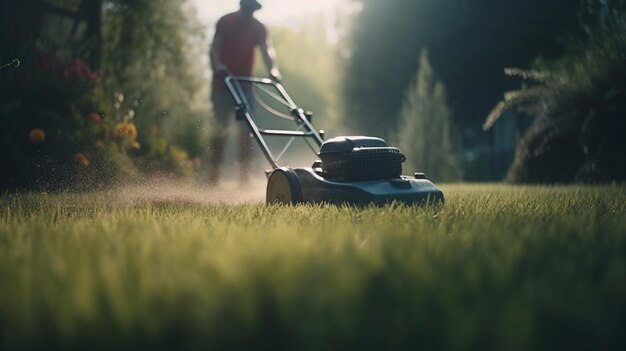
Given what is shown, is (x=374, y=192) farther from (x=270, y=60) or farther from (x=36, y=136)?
(x=36, y=136)

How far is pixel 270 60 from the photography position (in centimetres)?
633

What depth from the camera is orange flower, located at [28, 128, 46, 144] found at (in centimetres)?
570

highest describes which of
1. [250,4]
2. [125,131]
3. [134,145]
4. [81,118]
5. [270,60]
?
[250,4]

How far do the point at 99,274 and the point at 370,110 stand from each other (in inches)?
669

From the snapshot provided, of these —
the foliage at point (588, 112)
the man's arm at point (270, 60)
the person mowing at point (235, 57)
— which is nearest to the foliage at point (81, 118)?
the person mowing at point (235, 57)

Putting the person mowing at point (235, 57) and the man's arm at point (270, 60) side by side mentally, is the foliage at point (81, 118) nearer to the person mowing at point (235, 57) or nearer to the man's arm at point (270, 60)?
the person mowing at point (235, 57)

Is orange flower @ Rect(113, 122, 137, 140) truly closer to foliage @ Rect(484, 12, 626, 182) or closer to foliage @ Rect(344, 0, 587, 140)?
foliage @ Rect(484, 12, 626, 182)

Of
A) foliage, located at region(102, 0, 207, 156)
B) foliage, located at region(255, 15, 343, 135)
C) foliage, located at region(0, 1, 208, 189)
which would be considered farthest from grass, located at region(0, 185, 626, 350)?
foliage, located at region(255, 15, 343, 135)

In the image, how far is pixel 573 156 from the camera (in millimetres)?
7727

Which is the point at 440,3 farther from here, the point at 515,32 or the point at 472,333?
the point at 472,333

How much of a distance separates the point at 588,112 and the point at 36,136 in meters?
5.72

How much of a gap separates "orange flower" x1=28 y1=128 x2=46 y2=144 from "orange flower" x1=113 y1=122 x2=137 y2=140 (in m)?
0.84

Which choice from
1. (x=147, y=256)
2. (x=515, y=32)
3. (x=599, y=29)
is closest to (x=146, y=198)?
(x=147, y=256)

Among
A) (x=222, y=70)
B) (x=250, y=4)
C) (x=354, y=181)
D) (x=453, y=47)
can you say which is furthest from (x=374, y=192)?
(x=453, y=47)
